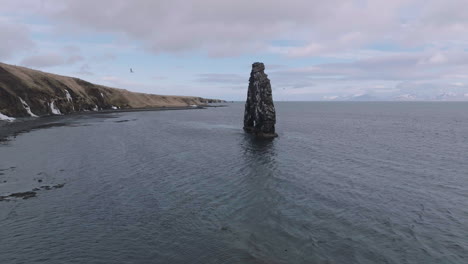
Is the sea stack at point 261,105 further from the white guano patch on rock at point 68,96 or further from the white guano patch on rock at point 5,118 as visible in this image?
the white guano patch on rock at point 68,96

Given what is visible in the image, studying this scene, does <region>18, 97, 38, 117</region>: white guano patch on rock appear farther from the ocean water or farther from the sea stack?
the sea stack

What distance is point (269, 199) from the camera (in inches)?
1325

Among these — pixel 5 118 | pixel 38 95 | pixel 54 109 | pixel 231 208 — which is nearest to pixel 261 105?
pixel 231 208

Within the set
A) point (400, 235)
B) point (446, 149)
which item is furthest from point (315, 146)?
point (400, 235)

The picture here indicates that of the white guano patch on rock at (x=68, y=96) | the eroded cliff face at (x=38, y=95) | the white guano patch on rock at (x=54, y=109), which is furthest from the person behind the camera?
the white guano patch on rock at (x=68, y=96)

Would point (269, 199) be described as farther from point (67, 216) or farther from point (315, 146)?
point (315, 146)

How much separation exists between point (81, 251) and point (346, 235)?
20.1 m

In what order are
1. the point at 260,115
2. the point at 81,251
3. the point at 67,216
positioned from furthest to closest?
1. the point at 260,115
2. the point at 67,216
3. the point at 81,251

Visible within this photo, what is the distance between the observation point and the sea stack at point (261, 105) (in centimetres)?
8440

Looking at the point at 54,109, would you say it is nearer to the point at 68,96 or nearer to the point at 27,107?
the point at 27,107

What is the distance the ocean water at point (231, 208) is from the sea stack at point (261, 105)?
1003 inches

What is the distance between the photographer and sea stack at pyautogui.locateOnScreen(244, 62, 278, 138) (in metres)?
84.4

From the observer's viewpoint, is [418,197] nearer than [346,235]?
No

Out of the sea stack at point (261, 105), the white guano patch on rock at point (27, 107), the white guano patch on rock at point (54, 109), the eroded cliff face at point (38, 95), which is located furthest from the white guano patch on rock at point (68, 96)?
the sea stack at point (261, 105)
